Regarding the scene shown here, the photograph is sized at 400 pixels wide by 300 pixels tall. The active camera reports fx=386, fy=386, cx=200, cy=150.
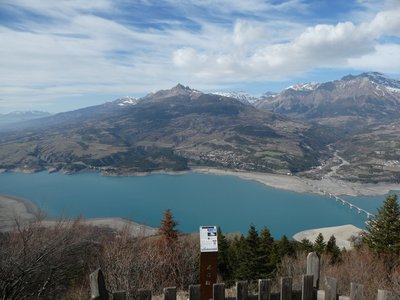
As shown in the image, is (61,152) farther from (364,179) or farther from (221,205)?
(364,179)

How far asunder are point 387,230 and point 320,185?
9744 cm

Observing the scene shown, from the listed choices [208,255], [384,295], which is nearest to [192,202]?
[208,255]

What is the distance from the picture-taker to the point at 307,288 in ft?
12.2

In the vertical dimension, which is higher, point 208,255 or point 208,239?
point 208,239

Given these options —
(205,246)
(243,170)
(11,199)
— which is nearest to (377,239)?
(205,246)

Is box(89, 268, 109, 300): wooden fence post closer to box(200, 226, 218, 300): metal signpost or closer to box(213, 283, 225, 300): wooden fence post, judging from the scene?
box(213, 283, 225, 300): wooden fence post

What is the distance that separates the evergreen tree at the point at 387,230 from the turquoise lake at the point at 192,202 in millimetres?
43946

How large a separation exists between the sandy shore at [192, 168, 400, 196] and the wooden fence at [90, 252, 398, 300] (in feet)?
337

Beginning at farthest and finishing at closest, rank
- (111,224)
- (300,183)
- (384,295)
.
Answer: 1. (300,183)
2. (111,224)
3. (384,295)

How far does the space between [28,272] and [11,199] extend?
9317cm

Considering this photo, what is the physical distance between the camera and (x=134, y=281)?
28.7ft

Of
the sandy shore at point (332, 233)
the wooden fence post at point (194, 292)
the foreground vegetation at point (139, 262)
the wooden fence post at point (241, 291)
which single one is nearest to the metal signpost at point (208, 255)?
the wooden fence post at point (194, 292)

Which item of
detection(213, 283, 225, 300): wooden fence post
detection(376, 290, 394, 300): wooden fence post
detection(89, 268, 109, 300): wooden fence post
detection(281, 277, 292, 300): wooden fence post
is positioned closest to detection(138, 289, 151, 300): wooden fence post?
detection(89, 268, 109, 300): wooden fence post

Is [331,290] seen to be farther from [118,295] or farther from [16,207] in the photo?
[16,207]
